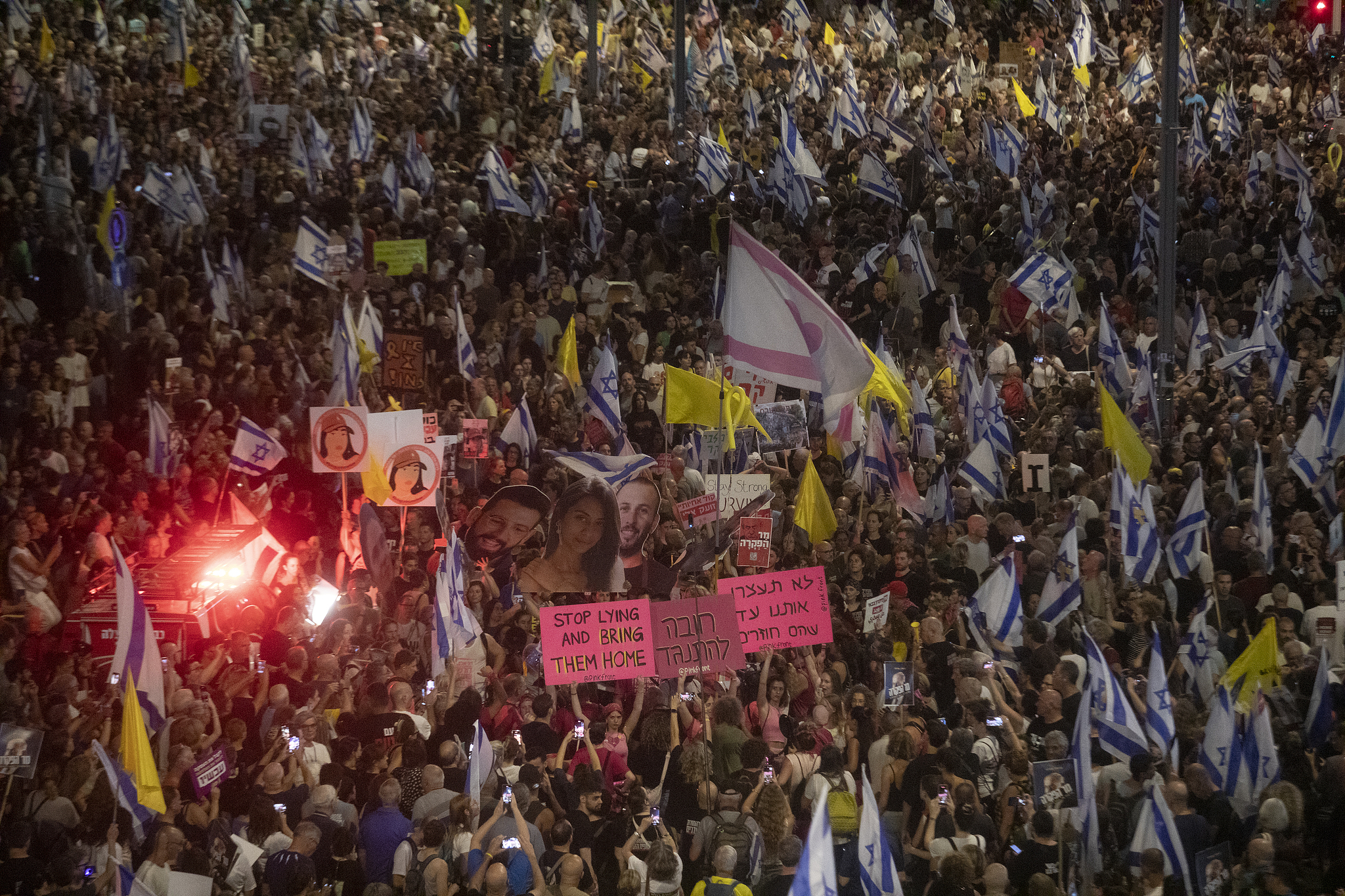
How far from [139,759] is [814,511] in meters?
5.77

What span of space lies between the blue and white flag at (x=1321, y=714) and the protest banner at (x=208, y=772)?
6047 millimetres

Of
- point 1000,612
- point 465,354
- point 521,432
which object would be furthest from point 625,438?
point 1000,612

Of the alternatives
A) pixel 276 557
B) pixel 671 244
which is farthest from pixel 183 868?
pixel 671 244

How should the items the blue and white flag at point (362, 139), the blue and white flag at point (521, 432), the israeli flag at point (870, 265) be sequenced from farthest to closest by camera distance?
the blue and white flag at point (362, 139), the israeli flag at point (870, 265), the blue and white flag at point (521, 432)

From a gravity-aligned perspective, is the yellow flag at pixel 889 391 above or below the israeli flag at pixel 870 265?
below

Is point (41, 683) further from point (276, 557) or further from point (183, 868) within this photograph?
point (183, 868)

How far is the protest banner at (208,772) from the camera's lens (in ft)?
27.6

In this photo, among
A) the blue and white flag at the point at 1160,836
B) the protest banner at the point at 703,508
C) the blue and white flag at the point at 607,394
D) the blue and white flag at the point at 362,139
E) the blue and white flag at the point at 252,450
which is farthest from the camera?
the blue and white flag at the point at 362,139

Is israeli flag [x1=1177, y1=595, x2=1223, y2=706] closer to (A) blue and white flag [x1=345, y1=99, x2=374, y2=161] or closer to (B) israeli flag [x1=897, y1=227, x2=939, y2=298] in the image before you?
(B) israeli flag [x1=897, y1=227, x2=939, y2=298]

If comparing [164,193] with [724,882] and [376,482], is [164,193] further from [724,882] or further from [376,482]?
[724,882]

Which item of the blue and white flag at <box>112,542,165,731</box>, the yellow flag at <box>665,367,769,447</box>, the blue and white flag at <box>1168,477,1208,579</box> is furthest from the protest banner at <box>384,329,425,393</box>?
the blue and white flag at <box>1168,477,1208,579</box>

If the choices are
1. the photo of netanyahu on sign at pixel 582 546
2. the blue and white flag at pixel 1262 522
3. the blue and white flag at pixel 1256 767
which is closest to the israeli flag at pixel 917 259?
the blue and white flag at pixel 1262 522

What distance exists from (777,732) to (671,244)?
10275mm

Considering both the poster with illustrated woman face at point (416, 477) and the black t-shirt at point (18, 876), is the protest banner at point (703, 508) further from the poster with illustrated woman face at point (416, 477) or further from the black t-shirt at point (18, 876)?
the black t-shirt at point (18, 876)
